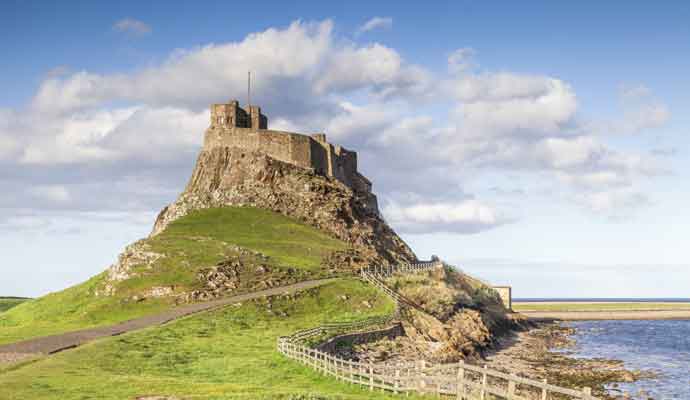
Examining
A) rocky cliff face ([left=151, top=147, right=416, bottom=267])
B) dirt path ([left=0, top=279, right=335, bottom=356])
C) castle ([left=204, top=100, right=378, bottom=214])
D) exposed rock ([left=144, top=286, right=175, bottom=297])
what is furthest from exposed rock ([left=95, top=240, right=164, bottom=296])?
castle ([left=204, top=100, right=378, bottom=214])

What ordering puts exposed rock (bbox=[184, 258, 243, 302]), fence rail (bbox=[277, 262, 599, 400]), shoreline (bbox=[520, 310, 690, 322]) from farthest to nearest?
1. shoreline (bbox=[520, 310, 690, 322])
2. exposed rock (bbox=[184, 258, 243, 302])
3. fence rail (bbox=[277, 262, 599, 400])

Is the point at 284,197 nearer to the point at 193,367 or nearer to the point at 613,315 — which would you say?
the point at 193,367

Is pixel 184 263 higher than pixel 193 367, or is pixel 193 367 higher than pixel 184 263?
pixel 184 263

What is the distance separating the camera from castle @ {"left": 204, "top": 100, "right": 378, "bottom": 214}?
401 feet

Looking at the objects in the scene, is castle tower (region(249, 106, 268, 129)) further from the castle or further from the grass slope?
the grass slope

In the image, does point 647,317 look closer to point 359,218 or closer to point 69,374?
point 359,218

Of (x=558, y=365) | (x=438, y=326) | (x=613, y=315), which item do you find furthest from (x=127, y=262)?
(x=613, y=315)

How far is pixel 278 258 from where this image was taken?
3460 inches

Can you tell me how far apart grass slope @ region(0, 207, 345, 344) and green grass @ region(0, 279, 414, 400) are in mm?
11789

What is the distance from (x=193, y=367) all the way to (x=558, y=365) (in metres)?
39.7

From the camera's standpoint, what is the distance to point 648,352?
8306 cm

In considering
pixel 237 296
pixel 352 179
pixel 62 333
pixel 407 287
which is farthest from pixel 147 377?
pixel 352 179

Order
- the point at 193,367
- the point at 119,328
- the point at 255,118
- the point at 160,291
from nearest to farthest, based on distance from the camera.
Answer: the point at 193,367 → the point at 119,328 → the point at 160,291 → the point at 255,118

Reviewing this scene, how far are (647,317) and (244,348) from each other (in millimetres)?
138672
